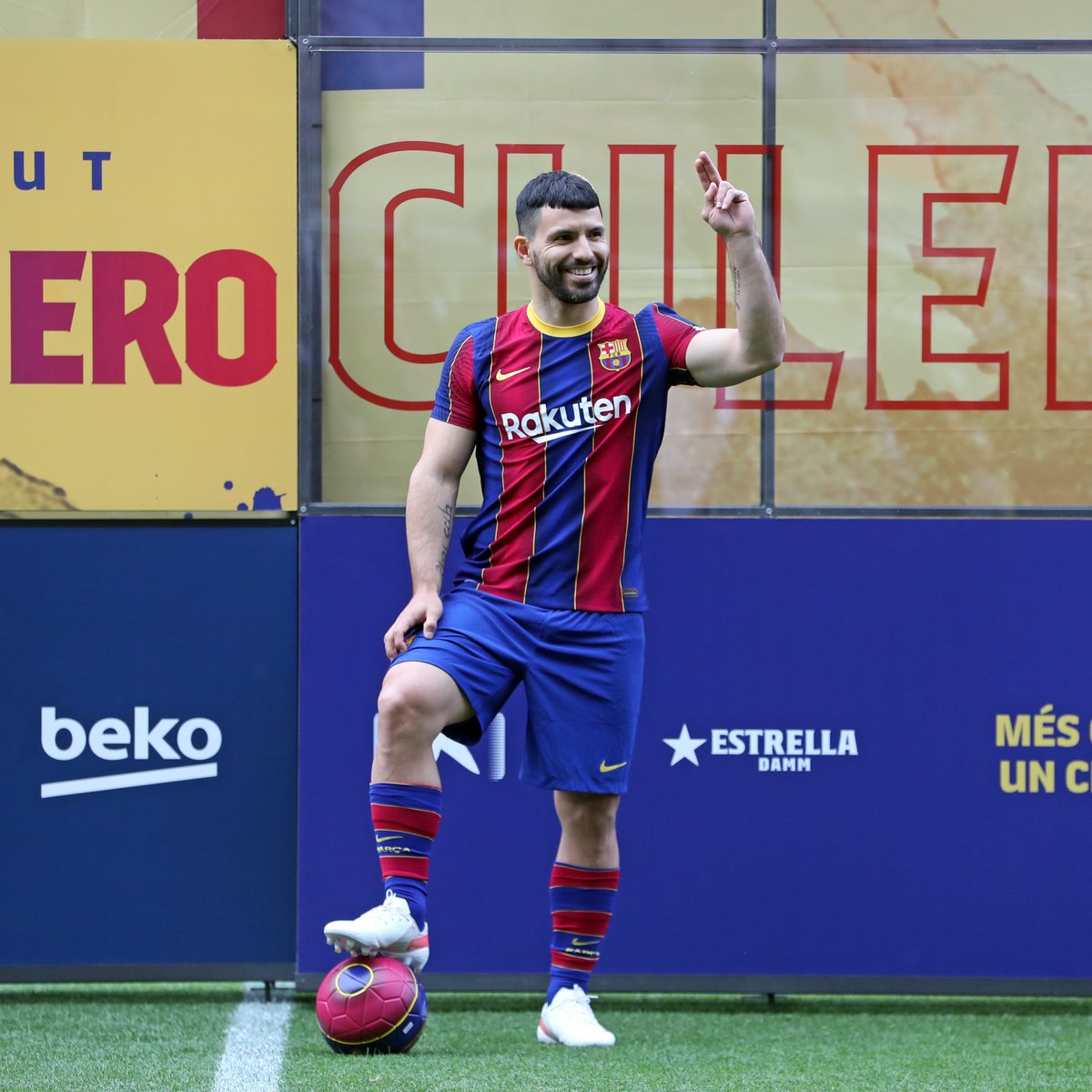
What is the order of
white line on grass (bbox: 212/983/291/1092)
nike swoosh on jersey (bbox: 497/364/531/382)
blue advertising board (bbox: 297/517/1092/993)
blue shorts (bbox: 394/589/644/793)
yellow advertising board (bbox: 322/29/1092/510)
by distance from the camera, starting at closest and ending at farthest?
1. white line on grass (bbox: 212/983/291/1092)
2. blue shorts (bbox: 394/589/644/793)
3. nike swoosh on jersey (bbox: 497/364/531/382)
4. blue advertising board (bbox: 297/517/1092/993)
5. yellow advertising board (bbox: 322/29/1092/510)

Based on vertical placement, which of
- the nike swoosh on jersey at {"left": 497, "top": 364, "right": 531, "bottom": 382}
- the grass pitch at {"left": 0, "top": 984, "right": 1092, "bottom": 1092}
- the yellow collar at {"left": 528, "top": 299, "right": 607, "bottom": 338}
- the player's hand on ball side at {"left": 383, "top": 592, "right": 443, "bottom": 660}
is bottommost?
the grass pitch at {"left": 0, "top": 984, "right": 1092, "bottom": 1092}

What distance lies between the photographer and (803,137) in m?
4.41

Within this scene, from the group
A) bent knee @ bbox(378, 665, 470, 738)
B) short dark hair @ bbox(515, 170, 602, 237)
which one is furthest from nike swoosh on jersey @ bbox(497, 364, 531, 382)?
bent knee @ bbox(378, 665, 470, 738)

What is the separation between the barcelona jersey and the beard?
94mm

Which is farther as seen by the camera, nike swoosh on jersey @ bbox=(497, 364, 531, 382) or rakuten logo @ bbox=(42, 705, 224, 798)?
rakuten logo @ bbox=(42, 705, 224, 798)

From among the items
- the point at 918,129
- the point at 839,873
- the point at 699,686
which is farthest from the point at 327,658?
the point at 918,129

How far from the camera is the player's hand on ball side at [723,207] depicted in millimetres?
3287

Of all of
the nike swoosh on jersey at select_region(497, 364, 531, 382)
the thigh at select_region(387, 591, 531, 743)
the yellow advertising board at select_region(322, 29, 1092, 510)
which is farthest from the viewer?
the yellow advertising board at select_region(322, 29, 1092, 510)

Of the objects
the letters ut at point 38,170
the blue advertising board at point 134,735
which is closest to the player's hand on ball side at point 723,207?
the blue advertising board at point 134,735

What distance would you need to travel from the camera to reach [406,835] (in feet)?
10.7

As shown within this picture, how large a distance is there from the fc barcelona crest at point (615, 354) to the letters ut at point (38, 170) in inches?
60.3

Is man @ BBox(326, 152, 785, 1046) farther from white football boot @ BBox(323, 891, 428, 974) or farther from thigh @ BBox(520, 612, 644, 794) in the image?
white football boot @ BBox(323, 891, 428, 974)

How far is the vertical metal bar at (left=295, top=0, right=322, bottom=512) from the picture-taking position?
4316 millimetres

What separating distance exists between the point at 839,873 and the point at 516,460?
1.49m
